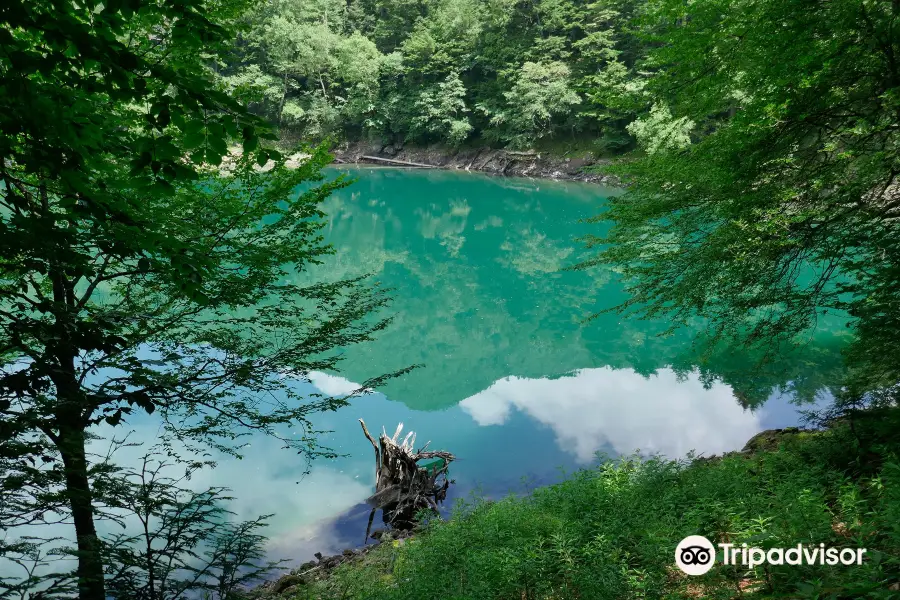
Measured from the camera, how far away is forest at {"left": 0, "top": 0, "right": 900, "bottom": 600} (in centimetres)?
219

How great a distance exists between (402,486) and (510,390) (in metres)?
4.41

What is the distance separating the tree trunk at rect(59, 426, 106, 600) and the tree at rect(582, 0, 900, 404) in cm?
533

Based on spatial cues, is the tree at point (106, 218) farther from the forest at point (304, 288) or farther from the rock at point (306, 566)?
the rock at point (306, 566)

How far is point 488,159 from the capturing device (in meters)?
40.5

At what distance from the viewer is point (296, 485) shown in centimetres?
746

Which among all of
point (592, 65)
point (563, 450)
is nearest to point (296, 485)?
point (563, 450)

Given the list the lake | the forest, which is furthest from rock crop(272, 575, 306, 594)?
the lake

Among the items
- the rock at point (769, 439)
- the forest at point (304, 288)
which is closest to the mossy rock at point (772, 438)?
the rock at point (769, 439)

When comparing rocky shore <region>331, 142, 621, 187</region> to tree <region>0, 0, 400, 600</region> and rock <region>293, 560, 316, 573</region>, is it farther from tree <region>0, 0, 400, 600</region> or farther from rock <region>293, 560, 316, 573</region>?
tree <region>0, 0, 400, 600</region>

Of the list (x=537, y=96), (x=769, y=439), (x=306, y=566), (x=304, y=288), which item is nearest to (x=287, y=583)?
(x=306, y=566)

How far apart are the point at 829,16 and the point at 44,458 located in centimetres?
606

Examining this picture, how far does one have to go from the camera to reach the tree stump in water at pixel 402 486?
692 centimetres

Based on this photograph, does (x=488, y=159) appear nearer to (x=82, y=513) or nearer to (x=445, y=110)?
(x=445, y=110)

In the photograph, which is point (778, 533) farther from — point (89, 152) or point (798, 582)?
point (89, 152)
